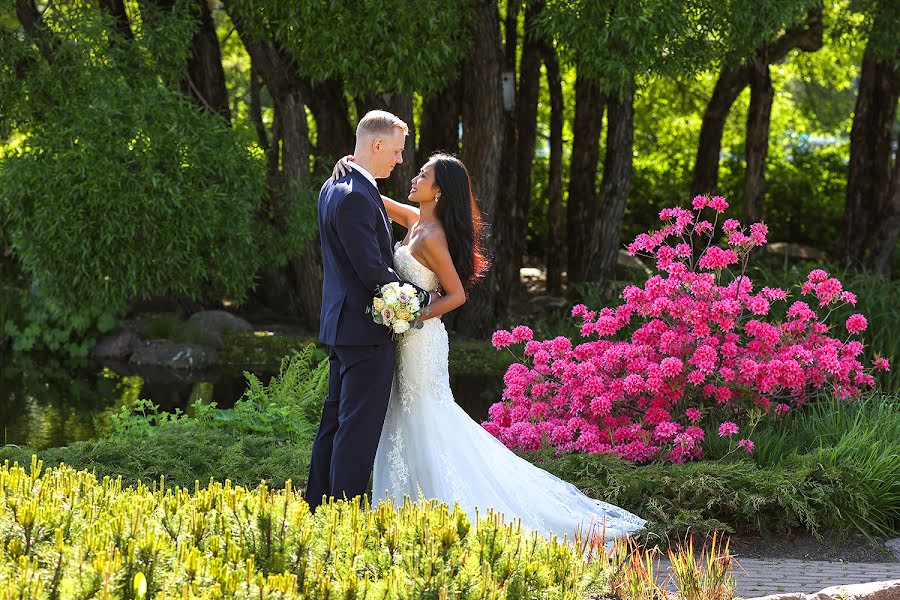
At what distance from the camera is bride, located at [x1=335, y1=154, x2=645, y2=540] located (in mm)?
5039

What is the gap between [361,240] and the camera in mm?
4660

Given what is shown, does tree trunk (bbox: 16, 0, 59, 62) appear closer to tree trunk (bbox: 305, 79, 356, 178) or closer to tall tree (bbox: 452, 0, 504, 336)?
tree trunk (bbox: 305, 79, 356, 178)

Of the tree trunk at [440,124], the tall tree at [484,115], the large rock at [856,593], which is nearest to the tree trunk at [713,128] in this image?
the tree trunk at [440,124]

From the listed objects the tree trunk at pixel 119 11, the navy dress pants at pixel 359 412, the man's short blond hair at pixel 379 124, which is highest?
the tree trunk at pixel 119 11

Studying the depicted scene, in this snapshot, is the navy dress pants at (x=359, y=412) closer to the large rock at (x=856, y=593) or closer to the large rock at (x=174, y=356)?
the large rock at (x=856, y=593)

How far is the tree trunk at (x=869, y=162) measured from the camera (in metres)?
14.3

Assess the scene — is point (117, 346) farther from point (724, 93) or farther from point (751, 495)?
point (751, 495)

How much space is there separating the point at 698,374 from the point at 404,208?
6.51ft

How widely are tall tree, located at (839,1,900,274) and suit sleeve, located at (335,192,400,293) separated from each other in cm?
1020

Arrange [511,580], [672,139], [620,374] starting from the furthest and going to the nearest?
[672,139] → [620,374] → [511,580]

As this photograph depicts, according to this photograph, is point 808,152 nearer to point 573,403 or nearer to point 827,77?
point 827,77

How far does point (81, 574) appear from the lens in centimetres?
277

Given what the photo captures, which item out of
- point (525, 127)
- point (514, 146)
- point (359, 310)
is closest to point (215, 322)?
point (514, 146)

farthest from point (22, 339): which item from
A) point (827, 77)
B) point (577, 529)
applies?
point (827, 77)
